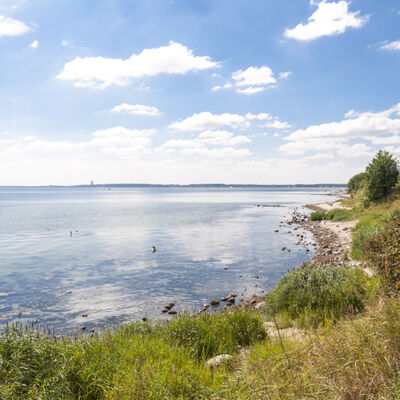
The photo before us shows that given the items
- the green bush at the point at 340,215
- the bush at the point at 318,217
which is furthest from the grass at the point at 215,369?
the bush at the point at 318,217

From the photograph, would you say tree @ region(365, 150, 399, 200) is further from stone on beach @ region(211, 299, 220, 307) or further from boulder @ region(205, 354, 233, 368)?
boulder @ region(205, 354, 233, 368)

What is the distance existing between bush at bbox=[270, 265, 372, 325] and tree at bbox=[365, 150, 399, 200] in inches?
1578

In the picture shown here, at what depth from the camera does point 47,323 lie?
15711 mm

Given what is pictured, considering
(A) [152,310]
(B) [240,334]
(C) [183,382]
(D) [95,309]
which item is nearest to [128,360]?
(C) [183,382]

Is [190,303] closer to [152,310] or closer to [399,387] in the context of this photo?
[152,310]

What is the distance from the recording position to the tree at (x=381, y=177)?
46.1 m

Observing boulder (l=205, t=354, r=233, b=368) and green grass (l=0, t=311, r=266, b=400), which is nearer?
green grass (l=0, t=311, r=266, b=400)

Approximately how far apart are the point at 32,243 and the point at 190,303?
1142 inches

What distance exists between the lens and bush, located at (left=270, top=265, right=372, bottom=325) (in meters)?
9.29

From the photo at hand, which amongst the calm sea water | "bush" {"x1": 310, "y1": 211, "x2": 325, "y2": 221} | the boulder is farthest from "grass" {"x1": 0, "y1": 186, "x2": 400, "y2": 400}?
"bush" {"x1": 310, "y1": 211, "x2": 325, "y2": 221}

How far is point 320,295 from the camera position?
10289 millimetres

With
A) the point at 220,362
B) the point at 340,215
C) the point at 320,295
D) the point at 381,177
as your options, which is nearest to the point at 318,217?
the point at 340,215

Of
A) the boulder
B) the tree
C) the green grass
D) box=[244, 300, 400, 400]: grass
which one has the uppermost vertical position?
the tree

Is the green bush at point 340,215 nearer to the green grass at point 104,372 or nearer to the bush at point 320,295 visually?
the bush at point 320,295
